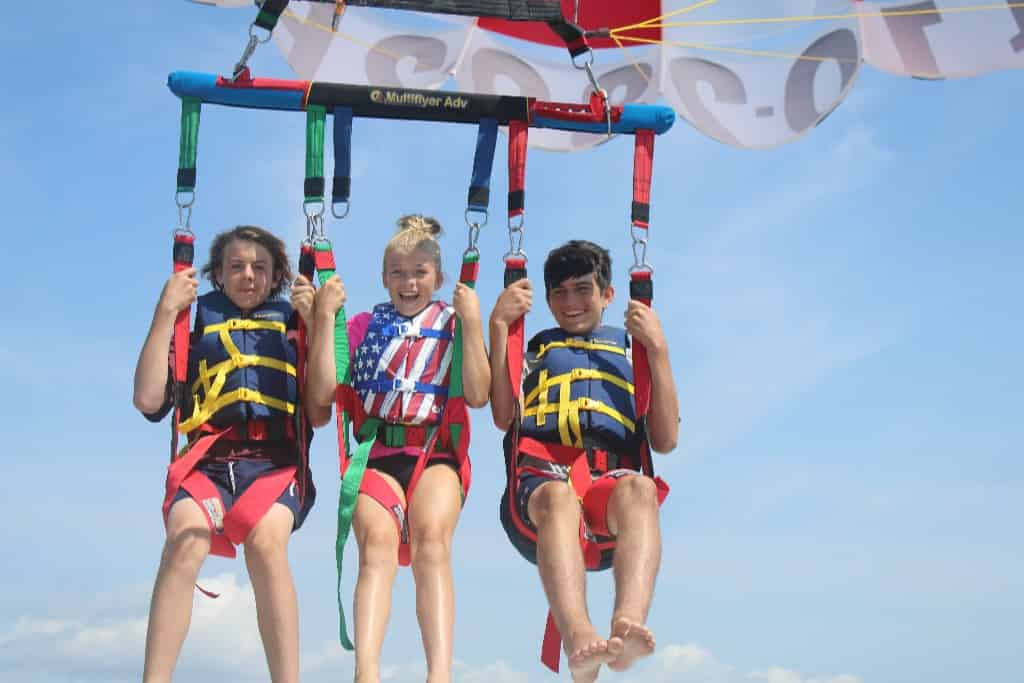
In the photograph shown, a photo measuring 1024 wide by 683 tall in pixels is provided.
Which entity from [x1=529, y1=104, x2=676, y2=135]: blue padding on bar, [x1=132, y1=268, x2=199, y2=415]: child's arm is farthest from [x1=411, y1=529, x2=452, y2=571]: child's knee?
[x1=529, y1=104, x2=676, y2=135]: blue padding on bar

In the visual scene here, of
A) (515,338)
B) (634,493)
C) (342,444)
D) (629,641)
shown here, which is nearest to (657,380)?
(634,493)

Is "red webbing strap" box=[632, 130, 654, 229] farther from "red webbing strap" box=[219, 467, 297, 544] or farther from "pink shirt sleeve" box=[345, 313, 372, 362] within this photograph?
"red webbing strap" box=[219, 467, 297, 544]

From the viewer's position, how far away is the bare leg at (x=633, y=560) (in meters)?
4.45

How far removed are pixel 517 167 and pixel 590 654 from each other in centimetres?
203

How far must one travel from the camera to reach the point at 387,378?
16.8 ft

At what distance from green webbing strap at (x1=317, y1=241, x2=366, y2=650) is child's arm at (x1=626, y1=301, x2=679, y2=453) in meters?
1.17

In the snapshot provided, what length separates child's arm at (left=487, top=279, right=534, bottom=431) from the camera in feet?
16.6

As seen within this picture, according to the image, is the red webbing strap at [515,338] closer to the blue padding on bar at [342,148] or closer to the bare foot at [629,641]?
the blue padding on bar at [342,148]

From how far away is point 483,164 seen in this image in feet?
17.3

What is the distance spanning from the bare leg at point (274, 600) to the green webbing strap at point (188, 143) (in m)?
1.43

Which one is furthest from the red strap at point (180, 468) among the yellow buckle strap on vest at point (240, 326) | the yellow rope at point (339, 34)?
the yellow rope at point (339, 34)

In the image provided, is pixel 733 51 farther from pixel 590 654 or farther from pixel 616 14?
pixel 590 654

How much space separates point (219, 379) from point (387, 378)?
682 millimetres

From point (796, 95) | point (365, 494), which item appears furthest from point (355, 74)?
point (365, 494)
